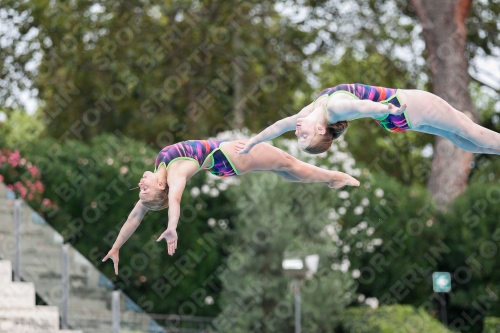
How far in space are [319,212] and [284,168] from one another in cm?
980

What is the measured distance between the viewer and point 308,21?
2162 centimetres

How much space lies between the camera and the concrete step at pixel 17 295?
10.7 metres

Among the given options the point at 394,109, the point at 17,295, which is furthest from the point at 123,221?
the point at 394,109

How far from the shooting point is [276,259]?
52.3 feet

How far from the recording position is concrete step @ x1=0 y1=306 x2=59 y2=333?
10.2 metres

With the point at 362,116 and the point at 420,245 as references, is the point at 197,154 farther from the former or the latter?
the point at 420,245

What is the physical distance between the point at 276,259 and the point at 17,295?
6096mm

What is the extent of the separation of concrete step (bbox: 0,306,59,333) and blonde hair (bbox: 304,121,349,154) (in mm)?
5469

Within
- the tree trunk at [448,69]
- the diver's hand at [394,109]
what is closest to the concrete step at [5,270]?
the diver's hand at [394,109]

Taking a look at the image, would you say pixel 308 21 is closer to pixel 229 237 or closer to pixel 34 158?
pixel 229 237

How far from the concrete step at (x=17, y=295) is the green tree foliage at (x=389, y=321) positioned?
583 centimetres

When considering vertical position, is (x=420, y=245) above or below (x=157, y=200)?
below

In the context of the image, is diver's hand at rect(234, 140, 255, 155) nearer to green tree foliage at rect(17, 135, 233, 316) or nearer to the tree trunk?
green tree foliage at rect(17, 135, 233, 316)

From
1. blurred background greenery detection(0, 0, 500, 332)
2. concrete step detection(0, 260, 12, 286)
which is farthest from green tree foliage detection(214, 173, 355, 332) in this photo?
concrete step detection(0, 260, 12, 286)
